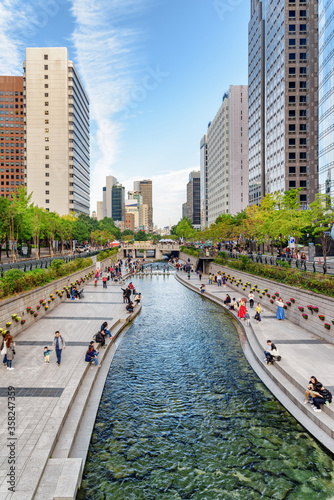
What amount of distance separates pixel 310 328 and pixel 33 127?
112 m

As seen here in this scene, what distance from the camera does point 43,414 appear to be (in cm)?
1141

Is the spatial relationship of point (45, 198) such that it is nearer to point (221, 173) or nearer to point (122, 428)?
point (221, 173)

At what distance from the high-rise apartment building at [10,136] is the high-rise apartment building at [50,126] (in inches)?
1805

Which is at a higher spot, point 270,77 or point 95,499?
point 270,77

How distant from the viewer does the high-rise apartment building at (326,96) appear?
54750mm

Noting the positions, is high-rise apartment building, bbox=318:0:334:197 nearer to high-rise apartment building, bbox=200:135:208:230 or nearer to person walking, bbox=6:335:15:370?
person walking, bbox=6:335:15:370

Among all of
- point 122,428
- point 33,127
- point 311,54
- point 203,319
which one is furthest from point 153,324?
point 33,127

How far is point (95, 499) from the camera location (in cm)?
874

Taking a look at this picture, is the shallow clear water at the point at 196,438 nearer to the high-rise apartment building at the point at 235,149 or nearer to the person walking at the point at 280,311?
the person walking at the point at 280,311

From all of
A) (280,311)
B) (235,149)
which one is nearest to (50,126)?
(235,149)

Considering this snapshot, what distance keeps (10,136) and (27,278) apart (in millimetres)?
148787

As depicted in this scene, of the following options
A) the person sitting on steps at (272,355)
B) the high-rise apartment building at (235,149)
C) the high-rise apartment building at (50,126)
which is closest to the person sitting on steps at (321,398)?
the person sitting on steps at (272,355)

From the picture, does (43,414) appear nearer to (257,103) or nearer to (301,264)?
(301,264)

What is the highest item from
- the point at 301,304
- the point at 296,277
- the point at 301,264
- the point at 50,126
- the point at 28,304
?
the point at 50,126
